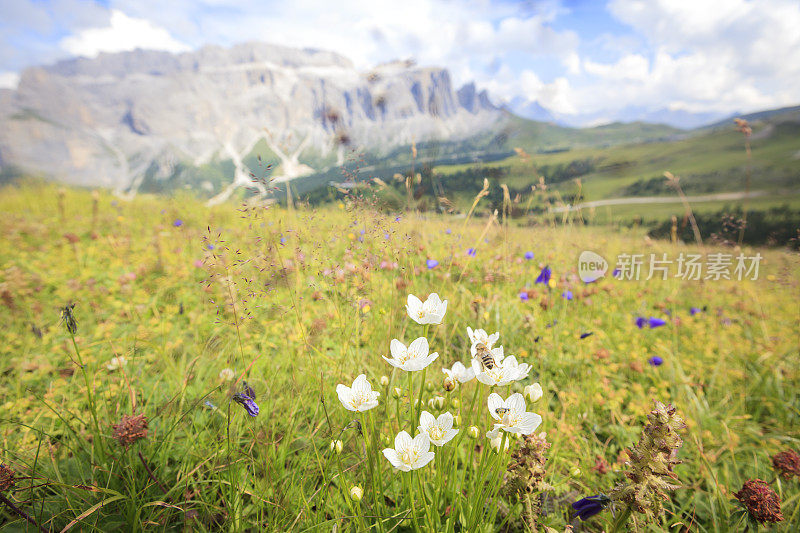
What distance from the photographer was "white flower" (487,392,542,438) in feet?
3.29

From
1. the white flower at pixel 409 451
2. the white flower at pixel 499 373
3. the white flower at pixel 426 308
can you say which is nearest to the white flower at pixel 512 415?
the white flower at pixel 499 373

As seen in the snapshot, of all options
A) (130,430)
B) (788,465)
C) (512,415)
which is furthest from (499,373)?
(788,465)

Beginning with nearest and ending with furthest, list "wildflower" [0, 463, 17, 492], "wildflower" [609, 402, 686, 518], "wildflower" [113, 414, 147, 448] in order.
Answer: "wildflower" [609, 402, 686, 518]
"wildflower" [0, 463, 17, 492]
"wildflower" [113, 414, 147, 448]

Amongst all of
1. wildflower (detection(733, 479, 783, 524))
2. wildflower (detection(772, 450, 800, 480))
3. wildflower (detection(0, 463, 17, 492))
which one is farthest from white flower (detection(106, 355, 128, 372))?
wildflower (detection(772, 450, 800, 480))

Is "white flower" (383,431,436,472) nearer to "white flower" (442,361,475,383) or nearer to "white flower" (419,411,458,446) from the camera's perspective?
"white flower" (419,411,458,446)

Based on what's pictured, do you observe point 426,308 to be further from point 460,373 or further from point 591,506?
point 591,506

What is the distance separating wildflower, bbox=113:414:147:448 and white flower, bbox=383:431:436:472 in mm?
1350

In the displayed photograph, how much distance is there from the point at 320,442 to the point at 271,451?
Answer: 312mm

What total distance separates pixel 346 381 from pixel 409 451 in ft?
2.96

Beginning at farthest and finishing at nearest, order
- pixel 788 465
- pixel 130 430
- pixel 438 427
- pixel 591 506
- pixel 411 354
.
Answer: pixel 788 465, pixel 130 430, pixel 591 506, pixel 411 354, pixel 438 427

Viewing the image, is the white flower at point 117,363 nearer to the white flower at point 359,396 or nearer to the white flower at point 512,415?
the white flower at point 359,396

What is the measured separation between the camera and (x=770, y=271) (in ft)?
18.2

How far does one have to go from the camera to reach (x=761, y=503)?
133 centimetres

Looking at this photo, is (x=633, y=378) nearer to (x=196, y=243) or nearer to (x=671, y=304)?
(x=671, y=304)
